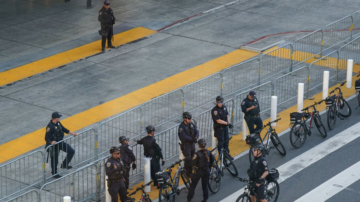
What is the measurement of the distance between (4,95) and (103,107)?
3.37 metres

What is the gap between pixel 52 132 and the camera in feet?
55.8

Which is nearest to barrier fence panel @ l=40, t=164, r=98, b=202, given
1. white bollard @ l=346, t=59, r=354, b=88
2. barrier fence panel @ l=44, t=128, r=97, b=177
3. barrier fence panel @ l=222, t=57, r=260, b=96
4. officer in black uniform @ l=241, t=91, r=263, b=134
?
barrier fence panel @ l=44, t=128, r=97, b=177

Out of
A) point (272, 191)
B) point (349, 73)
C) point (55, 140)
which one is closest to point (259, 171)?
point (272, 191)

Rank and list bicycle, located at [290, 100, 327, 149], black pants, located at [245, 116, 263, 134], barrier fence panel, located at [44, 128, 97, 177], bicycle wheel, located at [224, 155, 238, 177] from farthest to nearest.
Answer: black pants, located at [245, 116, 263, 134], bicycle, located at [290, 100, 327, 149], barrier fence panel, located at [44, 128, 97, 177], bicycle wheel, located at [224, 155, 238, 177]

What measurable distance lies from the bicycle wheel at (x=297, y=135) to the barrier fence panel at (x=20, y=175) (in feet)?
21.3

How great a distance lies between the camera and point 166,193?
52.3 ft

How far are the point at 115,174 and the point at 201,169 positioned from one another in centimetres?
193

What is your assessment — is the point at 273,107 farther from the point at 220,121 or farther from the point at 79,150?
the point at 79,150

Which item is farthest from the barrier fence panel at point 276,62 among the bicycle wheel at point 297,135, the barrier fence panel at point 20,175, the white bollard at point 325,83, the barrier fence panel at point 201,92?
the barrier fence panel at point 20,175

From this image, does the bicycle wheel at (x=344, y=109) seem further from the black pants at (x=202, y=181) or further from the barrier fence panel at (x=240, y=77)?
the black pants at (x=202, y=181)

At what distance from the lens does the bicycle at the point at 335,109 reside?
19.9 meters

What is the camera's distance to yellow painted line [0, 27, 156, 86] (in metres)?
24.0

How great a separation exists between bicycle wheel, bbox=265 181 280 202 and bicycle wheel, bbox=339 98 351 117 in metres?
5.48

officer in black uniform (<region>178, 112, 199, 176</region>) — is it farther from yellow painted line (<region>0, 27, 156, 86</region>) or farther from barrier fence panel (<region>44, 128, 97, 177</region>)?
yellow painted line (<region>0, 27, 156, 86</region>)
